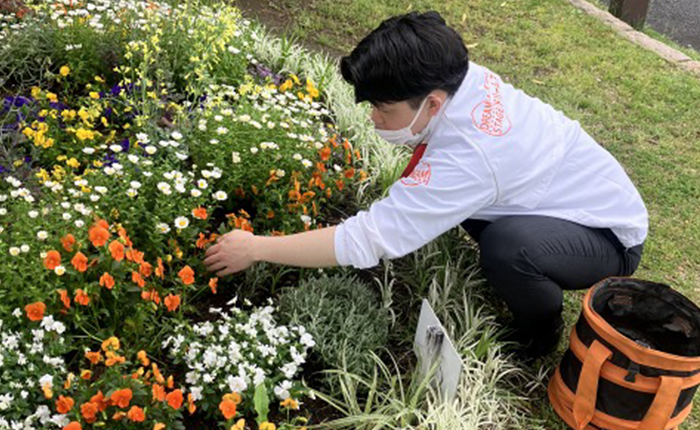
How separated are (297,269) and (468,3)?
14.8 ft

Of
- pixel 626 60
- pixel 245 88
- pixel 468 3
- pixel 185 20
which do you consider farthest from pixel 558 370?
pixel 468 3

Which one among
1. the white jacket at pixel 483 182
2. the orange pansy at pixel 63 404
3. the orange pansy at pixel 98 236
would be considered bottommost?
the orange pansy at pixel 63 404

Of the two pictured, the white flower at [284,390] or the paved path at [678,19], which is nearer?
the white flower at [284,390]

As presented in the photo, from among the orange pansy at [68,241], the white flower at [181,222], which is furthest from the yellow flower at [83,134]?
the orange pansy at [68,241]

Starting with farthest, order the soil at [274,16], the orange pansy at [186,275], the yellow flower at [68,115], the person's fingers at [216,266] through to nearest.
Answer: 1. the soil at [274,16]
2. the yellow flower at [68,115]
3. the person's fingers at [216,266]
4. the orange pansy at [186,275]

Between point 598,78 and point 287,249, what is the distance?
3.98 m

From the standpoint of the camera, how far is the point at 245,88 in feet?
10.7

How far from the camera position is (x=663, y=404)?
93.0 inches

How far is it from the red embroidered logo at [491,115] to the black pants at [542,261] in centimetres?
36

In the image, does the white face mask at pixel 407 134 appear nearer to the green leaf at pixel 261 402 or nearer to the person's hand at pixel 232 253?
the person's hand at pixel 232 253

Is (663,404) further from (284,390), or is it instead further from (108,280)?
(108,280)

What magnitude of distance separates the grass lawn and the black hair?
1772 mm

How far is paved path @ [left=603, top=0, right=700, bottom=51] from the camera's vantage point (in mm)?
8000

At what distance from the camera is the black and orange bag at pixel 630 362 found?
7.65ft
